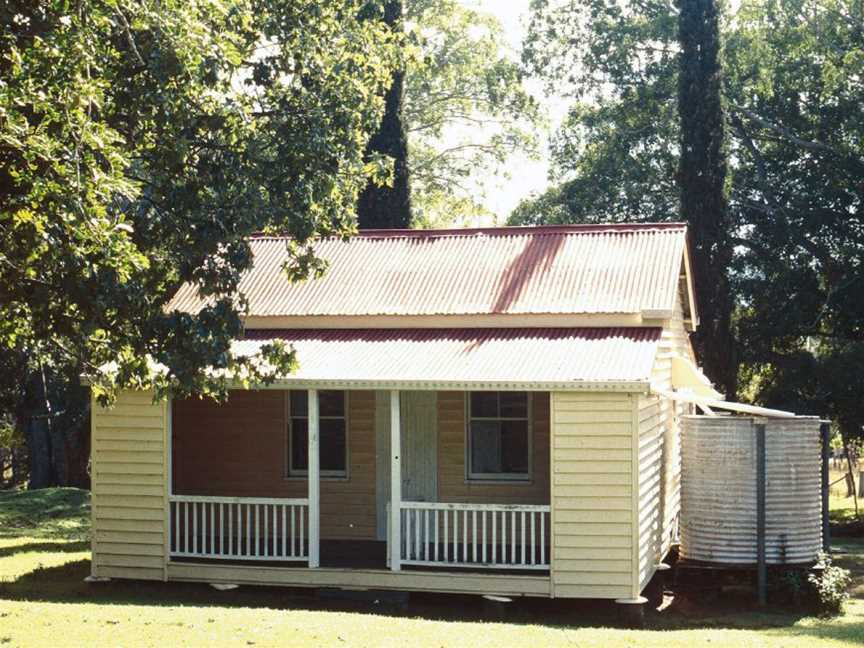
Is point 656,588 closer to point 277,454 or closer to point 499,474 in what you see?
point 499,474

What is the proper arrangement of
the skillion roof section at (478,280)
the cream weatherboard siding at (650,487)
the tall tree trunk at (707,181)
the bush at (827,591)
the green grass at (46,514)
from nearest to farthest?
1. the cream weatherboard siding at (650,487)
2. the bush at (827,591)
3. the skillion roof section at (478,280)
4. the green grass at (46,514)
5. the tall tree trunk at (707,181)

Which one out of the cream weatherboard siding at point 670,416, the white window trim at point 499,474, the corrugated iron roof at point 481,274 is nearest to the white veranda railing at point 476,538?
the white window trim at point 499,474

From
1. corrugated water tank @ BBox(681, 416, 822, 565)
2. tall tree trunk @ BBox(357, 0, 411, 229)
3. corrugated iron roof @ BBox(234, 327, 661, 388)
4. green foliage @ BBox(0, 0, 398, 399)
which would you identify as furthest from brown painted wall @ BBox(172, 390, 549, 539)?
tall tree trunk @ BBox(357, 0, 411, 229)

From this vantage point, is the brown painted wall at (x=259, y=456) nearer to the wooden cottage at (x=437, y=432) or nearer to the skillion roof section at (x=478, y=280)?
the wooden cottage at (x=437, y=432)

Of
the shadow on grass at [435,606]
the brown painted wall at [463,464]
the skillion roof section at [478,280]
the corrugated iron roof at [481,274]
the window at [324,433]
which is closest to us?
the shadow on grass at [435,606]

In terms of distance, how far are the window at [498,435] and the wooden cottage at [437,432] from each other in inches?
1.1

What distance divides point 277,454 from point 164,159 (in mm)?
6810

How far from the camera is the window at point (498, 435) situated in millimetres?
18188

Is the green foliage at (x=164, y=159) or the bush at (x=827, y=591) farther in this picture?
the bush at (x=827, y=591)

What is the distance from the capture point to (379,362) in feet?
53.7

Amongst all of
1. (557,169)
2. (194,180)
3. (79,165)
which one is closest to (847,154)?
(557,169)

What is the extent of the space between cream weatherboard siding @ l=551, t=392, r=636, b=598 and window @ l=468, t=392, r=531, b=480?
2.96 metres

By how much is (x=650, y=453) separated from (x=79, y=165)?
917 centimetres

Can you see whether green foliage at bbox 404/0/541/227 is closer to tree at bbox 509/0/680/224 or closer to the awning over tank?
tree at bbox 509/0/680/224
